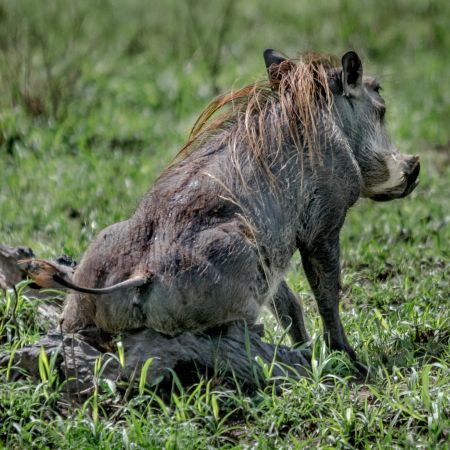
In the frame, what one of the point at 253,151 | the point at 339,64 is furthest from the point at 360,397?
the point at 339,64

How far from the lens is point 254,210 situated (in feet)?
16.2

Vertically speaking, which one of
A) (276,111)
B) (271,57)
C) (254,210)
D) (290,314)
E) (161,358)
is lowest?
(290,314)

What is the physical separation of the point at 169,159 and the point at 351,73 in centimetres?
306

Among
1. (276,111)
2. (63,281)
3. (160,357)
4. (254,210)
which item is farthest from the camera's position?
(276,111)

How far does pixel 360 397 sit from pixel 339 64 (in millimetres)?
1807

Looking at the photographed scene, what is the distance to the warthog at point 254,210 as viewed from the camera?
15.3 feet

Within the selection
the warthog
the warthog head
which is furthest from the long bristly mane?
the warthog head

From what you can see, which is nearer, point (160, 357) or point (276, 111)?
point (160, 357)

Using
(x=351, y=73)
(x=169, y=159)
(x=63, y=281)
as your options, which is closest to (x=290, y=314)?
(x=351, y=73)

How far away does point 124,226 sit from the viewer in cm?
484

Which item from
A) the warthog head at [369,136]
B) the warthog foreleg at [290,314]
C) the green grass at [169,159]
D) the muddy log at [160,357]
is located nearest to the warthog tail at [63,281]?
the muddy log at [160,357]

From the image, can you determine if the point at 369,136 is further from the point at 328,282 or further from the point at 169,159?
the point at 169,159

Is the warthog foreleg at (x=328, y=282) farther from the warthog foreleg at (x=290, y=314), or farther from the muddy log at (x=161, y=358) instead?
the muddy log at (x=161, y=358)

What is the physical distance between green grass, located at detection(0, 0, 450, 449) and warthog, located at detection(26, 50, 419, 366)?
1.05 feet
